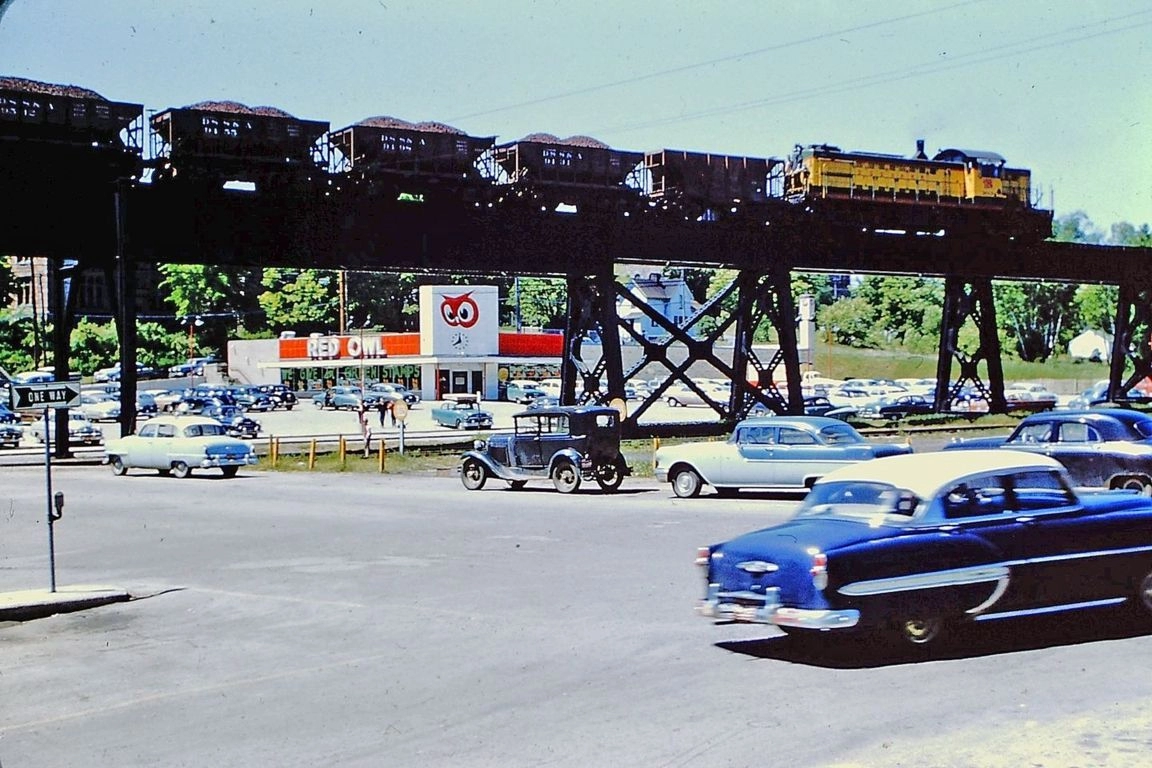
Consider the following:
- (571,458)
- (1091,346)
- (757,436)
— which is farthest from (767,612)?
(1091,346)

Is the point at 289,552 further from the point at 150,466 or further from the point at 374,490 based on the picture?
the point at 150,466

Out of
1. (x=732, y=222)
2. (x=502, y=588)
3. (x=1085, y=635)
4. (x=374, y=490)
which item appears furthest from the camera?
(x=732, y=222)

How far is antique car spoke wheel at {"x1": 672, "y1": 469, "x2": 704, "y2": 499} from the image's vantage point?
25266 millimetres

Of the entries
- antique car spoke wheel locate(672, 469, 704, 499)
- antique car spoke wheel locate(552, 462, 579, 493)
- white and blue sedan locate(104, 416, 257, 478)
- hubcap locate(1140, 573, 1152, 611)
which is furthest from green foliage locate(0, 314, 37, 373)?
hubcap locate(1140, 573, 1152, 611)

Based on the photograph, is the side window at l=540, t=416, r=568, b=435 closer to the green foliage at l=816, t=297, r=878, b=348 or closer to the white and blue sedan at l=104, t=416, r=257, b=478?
the white and blue sedan at l=104, t=416, r=257, b=478

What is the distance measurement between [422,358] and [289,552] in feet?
227

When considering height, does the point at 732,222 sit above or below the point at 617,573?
above

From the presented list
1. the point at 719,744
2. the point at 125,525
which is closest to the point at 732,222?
the point at 125,525

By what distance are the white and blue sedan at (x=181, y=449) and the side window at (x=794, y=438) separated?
1715 centimetres

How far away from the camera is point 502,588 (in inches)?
559

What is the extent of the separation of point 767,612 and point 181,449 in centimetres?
2799

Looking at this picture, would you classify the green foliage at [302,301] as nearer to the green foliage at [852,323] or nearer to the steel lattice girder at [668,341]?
the green foliage at [852,323]

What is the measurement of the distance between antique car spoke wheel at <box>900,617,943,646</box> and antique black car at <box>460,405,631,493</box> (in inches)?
707

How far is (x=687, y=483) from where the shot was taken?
25.3 m
